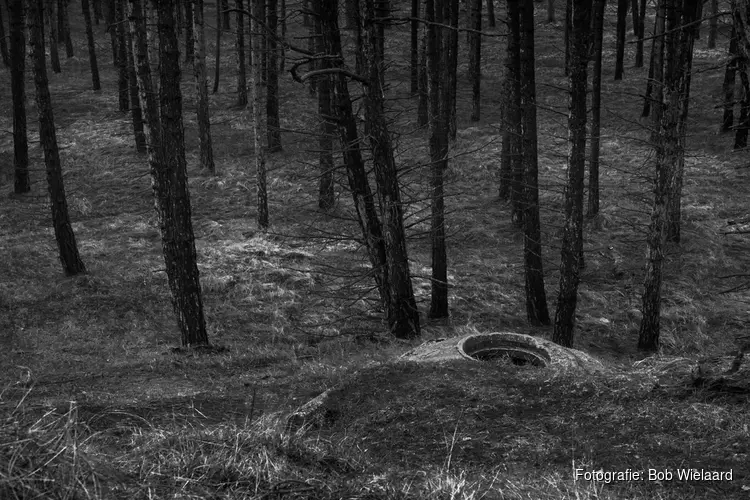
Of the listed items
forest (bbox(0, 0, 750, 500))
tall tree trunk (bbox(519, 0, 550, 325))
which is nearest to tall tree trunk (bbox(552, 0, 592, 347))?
forest (bbox(0, 0, 750, 500))

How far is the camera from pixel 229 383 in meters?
9.31

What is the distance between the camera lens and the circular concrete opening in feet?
26.8

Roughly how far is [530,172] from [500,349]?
23.1ft

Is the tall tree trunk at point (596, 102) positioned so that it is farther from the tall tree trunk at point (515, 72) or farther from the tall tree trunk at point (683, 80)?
the tall tree trunk at point (683, 80)

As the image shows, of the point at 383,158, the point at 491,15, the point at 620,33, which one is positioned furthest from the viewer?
the point at 491,15

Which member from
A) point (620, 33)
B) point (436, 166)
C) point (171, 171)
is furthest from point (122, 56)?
point (620, 33)

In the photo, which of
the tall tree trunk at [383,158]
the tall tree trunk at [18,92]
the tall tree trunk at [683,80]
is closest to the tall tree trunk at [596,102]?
the tall tree trunk at [683,80]

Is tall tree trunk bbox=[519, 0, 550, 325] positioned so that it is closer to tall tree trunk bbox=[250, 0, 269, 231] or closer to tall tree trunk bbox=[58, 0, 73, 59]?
tall tree trunk bbox=[250, 0, 269, 231]

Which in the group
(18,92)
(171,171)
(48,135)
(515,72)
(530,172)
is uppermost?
(515,72)

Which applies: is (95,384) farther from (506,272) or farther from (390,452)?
(506,272)

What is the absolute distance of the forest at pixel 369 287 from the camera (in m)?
4.39

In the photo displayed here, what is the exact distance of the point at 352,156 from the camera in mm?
11961

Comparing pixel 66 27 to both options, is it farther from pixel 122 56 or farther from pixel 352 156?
pixel 352 156

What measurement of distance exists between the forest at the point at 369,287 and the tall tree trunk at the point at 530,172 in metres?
0.06
